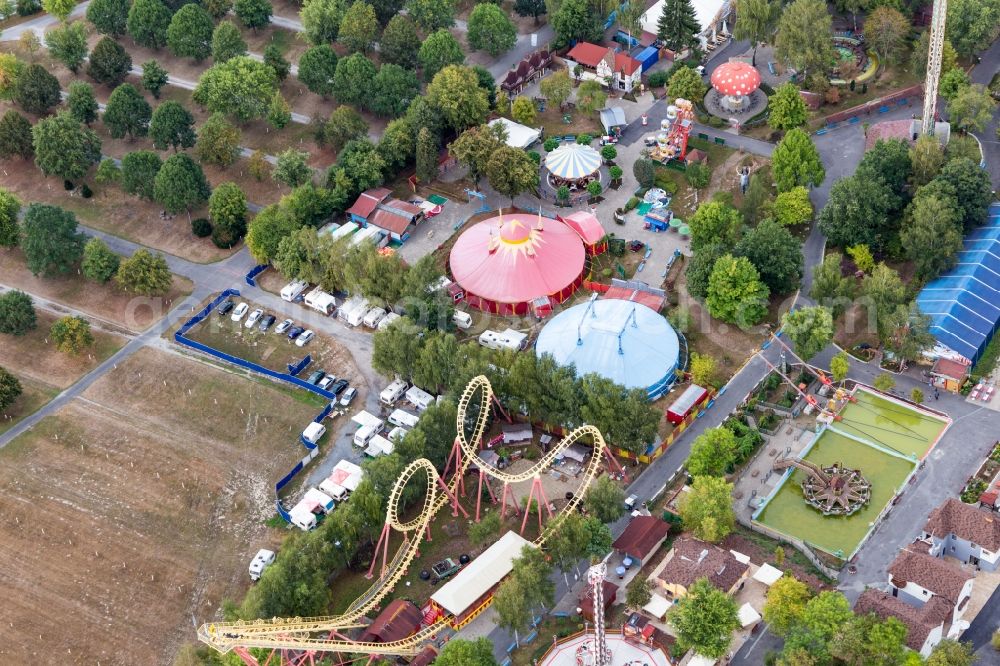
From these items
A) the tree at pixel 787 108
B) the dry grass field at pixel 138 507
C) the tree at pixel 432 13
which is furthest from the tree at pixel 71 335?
the tree at pixel 787 108

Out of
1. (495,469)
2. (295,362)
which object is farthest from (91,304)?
(495,469)

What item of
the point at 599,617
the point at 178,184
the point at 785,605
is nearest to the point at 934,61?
the point at 785,605

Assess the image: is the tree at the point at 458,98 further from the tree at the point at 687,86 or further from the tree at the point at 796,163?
the tree at the point at 796,163

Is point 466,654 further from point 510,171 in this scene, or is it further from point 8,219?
point 8,219

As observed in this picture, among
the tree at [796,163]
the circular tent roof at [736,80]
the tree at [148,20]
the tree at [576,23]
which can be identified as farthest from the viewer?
the tree at [148,20]

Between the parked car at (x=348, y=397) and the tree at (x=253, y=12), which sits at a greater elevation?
the tree at (x=253, y=12)
